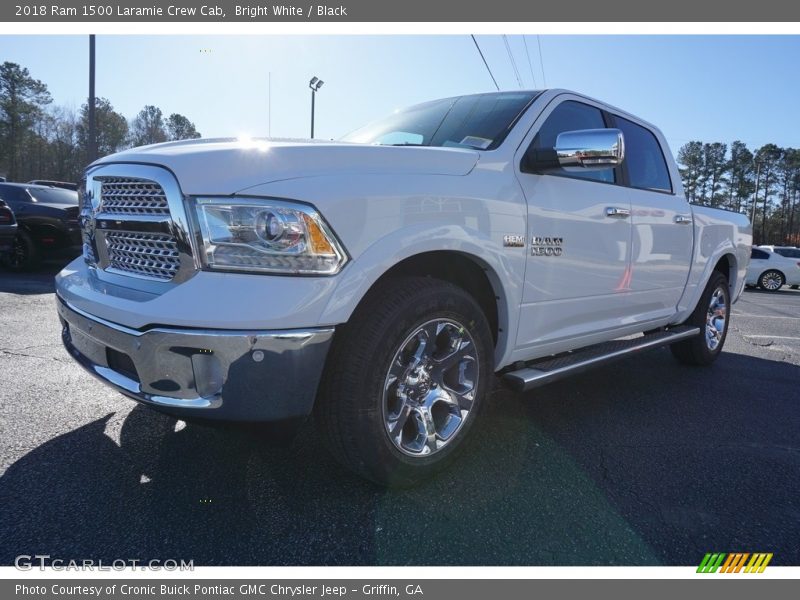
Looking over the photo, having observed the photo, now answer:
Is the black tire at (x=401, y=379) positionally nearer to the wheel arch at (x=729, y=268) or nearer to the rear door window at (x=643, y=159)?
the rear door window at (x=643, y=159)

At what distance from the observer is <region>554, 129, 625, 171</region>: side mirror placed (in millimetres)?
2516

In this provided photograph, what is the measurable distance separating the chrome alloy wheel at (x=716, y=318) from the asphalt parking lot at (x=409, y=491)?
1460 mm

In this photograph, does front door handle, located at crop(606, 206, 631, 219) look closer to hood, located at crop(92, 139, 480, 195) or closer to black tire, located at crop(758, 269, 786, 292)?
hood, located at crop(92, 139, 480, 195)

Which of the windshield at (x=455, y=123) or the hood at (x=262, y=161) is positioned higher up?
the windshield at (x=455, y=123)

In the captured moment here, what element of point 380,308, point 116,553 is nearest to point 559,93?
point 380,308

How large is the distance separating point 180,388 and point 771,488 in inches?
103

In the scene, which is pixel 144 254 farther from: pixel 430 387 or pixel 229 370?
pixel 430 387

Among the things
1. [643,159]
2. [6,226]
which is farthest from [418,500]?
[6,226]

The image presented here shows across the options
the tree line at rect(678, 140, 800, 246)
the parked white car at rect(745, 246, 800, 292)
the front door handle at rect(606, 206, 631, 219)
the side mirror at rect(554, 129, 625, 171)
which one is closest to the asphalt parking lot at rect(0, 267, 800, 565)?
the front door handle at rect(606, 206, 631, 219)

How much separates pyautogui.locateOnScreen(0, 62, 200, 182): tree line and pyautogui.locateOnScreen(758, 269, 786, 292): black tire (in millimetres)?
44267

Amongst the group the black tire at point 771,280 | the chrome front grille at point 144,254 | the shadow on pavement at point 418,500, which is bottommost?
the black tire at point 771,280

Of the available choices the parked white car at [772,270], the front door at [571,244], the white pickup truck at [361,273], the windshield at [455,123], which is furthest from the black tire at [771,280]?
the windshield at [455,123]

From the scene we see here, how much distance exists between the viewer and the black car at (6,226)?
8773 mm

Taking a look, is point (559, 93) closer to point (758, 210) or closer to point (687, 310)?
point (687, 310)
